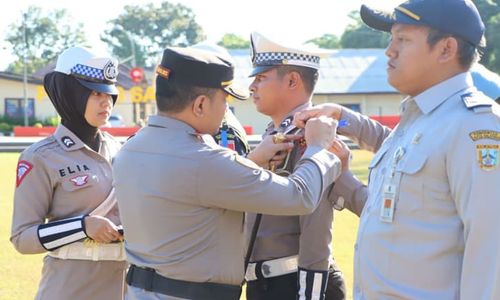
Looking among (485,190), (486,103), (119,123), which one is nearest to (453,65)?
(486,103)

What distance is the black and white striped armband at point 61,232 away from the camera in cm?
388

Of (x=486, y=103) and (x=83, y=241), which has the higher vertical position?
(x=486, y=103)

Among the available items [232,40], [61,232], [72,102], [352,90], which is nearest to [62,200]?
[61,232]

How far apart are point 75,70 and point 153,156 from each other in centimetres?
126

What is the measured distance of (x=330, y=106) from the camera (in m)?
3.75

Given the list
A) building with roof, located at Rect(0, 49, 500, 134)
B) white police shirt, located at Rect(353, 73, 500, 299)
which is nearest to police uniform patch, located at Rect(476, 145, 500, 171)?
white police shirt, located at Rect(353, 73, 500, 299)

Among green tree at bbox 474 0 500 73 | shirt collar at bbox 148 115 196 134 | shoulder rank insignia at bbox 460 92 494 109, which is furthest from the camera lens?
green tree at bbox 474 0 500 73

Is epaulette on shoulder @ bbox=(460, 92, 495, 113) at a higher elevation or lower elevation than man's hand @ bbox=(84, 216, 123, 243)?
higher

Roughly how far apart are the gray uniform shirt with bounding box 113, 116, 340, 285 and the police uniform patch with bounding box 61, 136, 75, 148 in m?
0.97

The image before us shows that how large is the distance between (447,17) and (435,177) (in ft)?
2.00

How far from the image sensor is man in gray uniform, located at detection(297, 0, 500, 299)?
104 inches

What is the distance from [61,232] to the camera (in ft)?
12.7

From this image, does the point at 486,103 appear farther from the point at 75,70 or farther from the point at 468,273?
the point at 75,70

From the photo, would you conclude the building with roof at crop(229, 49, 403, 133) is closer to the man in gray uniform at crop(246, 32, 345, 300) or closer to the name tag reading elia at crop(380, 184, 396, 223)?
the man in gray uniform at crop(246, 32, 345, 300)
